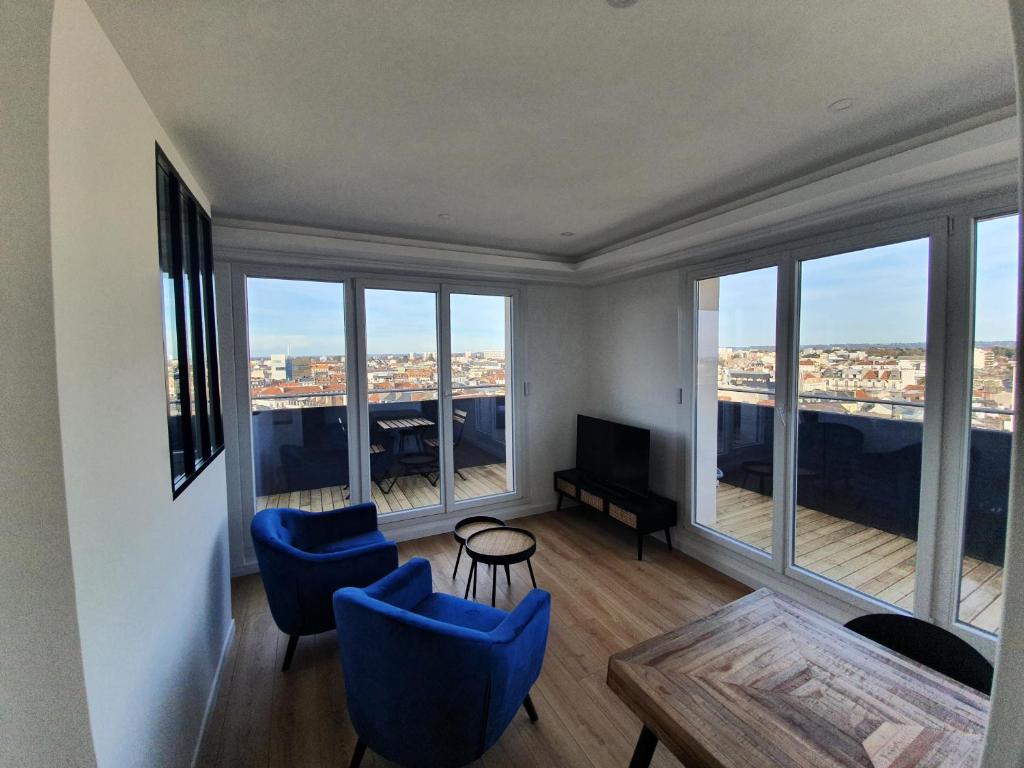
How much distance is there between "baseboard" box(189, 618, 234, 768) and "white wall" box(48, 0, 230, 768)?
4.1 inches

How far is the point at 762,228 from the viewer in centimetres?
266

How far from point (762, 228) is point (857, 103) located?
1.03 metres

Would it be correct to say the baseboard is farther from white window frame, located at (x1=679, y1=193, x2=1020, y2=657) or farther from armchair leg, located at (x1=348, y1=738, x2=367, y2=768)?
white window frame, located at (x1=679, y1=193, x2=1020, y2=657)

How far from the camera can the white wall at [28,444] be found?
877 mm

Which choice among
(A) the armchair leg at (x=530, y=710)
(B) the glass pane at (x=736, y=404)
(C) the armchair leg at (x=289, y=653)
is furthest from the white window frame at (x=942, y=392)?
(C) the armchair leg at (x=289, y=653)

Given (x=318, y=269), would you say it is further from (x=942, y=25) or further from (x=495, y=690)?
(x=942, y=25)

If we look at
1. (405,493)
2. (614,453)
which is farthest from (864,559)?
(405,493)

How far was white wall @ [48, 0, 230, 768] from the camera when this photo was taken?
0.98 metres

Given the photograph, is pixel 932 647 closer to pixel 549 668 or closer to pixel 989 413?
pixel 989 413

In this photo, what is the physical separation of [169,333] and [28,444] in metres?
1.06

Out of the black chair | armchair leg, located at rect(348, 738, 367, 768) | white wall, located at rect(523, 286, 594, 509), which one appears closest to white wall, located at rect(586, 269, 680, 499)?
white wall, located at rect(523, 286, 594, 509)

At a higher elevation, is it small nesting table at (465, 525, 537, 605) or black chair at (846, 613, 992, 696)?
black chair at (846, 613, 992, 696)

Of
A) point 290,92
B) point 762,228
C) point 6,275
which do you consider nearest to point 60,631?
point 6,275

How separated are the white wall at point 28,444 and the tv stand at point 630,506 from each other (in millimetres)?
3313
